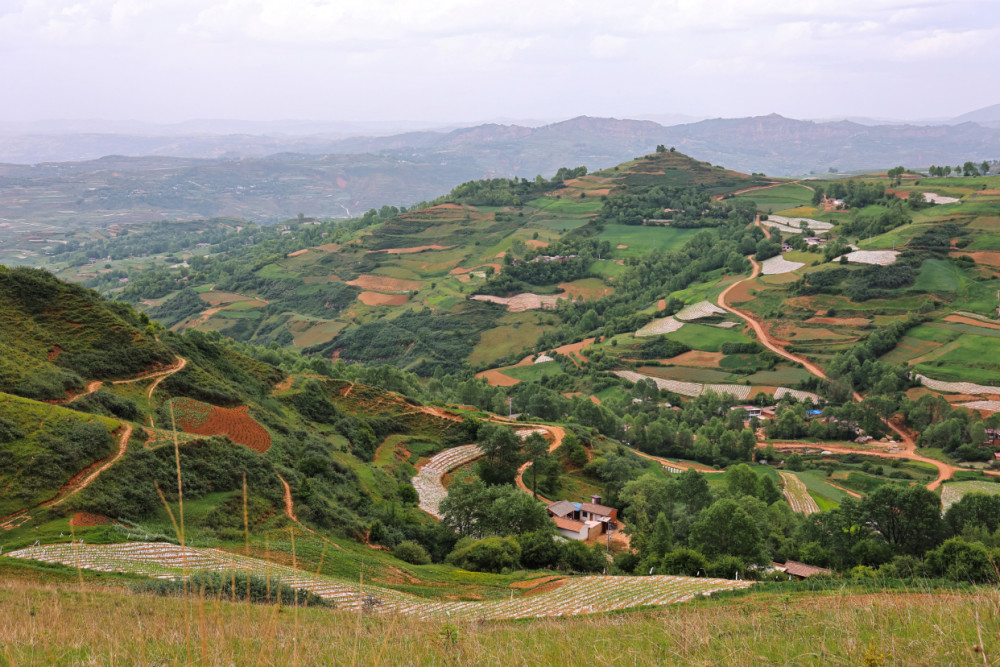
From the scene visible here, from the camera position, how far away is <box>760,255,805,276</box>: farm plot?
96000 mm

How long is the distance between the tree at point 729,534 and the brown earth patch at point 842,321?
193 ft

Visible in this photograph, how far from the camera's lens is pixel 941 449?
5628cm

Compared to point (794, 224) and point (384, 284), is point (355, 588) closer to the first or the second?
point (384, 284)

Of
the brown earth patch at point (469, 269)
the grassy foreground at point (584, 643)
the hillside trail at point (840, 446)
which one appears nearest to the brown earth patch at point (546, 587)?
the grassy foreground at point (584, 643)

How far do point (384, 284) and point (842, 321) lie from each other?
76096mm

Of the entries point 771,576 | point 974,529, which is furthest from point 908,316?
point 771,576

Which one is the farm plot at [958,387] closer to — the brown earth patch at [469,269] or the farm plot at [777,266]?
the farm plot at [777,266]

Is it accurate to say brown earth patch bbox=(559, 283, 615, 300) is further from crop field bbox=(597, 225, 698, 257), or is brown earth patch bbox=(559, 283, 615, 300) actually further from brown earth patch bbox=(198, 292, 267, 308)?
brown earth patch bbox=(198, 292, 267, 308)

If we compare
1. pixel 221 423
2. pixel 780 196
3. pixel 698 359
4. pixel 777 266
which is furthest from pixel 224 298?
pixel 780 196

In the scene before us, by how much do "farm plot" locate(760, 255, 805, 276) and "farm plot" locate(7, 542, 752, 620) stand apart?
8504 centimetres

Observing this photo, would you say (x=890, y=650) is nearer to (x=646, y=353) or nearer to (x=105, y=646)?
(x=105, y=646)

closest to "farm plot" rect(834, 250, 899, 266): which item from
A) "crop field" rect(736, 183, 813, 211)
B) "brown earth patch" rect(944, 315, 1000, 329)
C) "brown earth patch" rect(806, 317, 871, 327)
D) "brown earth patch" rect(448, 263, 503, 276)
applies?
"brown earth patch" rect(806, 317, 871, 327)

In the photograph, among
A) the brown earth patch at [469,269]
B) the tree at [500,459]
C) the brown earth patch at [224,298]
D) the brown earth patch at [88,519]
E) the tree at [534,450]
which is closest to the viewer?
the brown earth patch at [88,519]

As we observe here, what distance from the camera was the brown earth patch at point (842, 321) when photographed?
77750 mm
